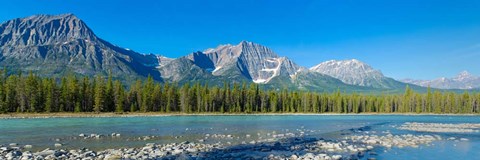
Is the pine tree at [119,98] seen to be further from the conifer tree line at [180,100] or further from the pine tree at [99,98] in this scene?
the pine tree at [99,98]

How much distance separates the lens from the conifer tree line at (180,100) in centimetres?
9912

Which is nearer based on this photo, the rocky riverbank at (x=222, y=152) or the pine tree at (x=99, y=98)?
the rocky riverbank at (x=222, y=152)

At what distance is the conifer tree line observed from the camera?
325 ft

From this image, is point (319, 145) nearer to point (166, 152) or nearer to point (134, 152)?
point (166, 152)

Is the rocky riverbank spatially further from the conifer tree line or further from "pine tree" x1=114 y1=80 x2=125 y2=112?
"pine tree" x1=114 y1=80 x2=125 y2=112

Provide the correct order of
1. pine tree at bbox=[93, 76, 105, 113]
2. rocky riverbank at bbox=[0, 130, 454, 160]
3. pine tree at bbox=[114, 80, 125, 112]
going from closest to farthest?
rocky riverbank at bbox=[0, 130, 454, 160], pine tree at bbox=[93, 76, 105, 113], pine tree at bbox=[114, 80, 125, 112]

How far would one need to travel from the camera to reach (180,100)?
→ 5305 inches

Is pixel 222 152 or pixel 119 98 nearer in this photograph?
pixel 222 152

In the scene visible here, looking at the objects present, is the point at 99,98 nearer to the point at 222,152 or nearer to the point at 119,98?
the point at 119,98

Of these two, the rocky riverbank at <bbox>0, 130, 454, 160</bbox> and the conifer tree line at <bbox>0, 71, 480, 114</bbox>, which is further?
the conifer tree line at <bbox>0, 71, 480, 114</bbox>

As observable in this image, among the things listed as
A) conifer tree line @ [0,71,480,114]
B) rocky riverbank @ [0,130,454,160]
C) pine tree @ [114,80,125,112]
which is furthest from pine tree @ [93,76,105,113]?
rocky riverbank @ [0,130,454,160]

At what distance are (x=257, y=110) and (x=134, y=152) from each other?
128 metres

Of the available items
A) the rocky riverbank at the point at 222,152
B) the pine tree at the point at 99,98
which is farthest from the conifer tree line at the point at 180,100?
the rocky riverbank at the point at 222,152

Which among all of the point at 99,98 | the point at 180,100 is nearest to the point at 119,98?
the point at 99,98
